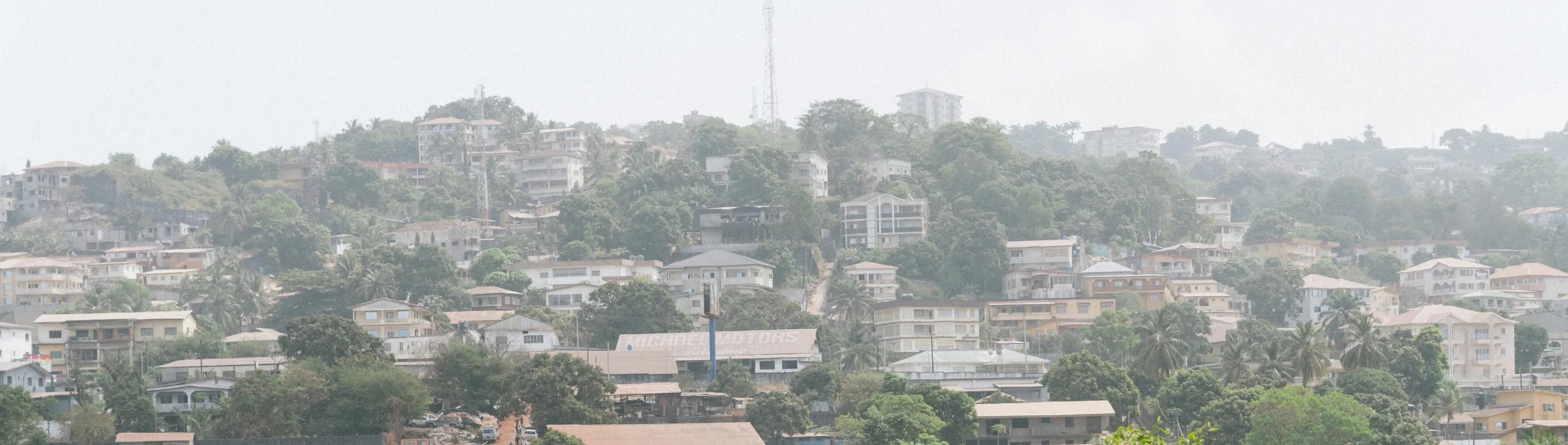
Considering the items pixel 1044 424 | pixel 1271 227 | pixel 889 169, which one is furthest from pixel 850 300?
pixel 1271 227

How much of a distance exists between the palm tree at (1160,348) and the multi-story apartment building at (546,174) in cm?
5118

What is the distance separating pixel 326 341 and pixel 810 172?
45643 mm

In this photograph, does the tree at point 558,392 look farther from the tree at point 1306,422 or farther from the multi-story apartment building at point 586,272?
the multi-story apartment building at point 586,272

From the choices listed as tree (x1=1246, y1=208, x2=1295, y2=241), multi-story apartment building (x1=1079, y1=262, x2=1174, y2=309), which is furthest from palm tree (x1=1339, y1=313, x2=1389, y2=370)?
tree (x1=1246, y1=208, x2=1295, y2=241)

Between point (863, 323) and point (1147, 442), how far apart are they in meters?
58.9

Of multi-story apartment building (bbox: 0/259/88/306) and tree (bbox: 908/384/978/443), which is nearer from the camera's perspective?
tree (bbox: 908/384/978/443)

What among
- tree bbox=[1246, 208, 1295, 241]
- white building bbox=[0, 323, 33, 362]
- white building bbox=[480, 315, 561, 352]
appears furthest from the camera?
tree bbox=[1246, 208, 1295, 241]

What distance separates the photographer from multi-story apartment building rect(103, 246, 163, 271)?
98750mm

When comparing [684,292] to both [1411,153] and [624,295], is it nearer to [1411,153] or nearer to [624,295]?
[624,295]

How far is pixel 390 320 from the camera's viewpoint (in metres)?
79.4

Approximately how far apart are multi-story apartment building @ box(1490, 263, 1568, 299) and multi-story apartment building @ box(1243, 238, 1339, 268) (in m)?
9.03

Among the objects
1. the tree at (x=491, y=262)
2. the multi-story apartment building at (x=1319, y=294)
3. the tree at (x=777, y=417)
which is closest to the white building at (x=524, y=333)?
the tree at (x=491, y=262)

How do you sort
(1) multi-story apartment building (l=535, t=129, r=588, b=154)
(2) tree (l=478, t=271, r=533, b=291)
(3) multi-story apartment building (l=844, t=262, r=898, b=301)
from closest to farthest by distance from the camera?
(3) multi-story apartment building (l=844, t=262, r=898, b=301), (2) tree (l=478, t=271, r=533, b=291), (1) multi-story apartment building (l=535, t=129, r=588, b=154)

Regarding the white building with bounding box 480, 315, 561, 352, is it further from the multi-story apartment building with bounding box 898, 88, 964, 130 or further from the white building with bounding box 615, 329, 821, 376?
the multi-story apartment building with bounding box 898, 88, 964, 130
